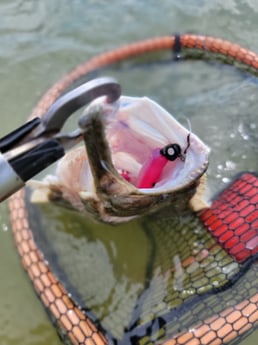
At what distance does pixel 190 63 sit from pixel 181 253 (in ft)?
4.42

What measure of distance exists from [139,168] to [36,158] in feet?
3.12

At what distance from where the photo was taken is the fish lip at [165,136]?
1.97 m

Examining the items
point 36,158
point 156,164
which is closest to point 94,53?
point 156,164

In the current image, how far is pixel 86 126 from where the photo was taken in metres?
1.36

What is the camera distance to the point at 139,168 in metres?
2.16

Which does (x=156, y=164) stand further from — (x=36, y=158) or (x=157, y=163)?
(x=36, y=158)

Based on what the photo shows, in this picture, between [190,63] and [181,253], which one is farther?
[190,63]

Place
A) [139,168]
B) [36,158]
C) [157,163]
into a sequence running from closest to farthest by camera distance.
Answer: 1. [36,158]
2. [157,163]
3. [139,168]

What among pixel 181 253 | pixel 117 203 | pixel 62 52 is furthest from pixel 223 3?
pixel 117 203

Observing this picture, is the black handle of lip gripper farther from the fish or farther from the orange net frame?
the orange net frame

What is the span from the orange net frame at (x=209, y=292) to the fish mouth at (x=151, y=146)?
1.70 ft

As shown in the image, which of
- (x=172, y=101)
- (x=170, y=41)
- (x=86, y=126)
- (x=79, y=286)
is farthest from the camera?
(x=172, y=101)

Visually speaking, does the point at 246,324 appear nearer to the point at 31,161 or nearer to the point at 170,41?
the point at 31,161

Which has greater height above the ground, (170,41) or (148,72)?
(170,41)
